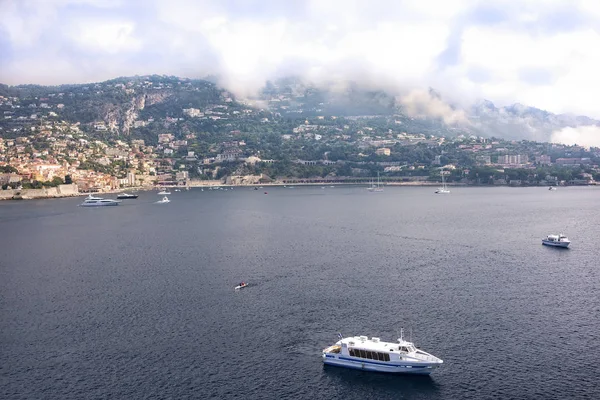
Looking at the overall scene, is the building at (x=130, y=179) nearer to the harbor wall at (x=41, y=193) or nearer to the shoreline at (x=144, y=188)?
the shoreline at (x=144, y=188)

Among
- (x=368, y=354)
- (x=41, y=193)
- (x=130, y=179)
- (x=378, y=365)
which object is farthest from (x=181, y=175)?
(x=378, y=365)

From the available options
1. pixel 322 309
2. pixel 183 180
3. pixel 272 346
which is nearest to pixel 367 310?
pixel 322 309

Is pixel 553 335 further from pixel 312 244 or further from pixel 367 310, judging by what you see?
pixel 312 244

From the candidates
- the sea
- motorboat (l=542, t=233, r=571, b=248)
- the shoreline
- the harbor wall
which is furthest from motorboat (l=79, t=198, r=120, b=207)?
motorboat (l=542, t=233, r=571, b=248)

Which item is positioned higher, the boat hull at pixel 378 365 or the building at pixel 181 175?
the building at pixel 181 175

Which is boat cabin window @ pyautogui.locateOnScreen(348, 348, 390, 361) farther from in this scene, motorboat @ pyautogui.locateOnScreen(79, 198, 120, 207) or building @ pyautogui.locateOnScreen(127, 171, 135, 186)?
building @ pyautogui.locateOnScreen(127, 171, 135, 186)

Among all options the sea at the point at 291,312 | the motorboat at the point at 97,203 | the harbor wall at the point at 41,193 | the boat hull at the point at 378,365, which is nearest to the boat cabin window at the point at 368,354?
the boat hull at the point at 378,365

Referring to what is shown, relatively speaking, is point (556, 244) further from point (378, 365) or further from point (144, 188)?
point (144, 188)

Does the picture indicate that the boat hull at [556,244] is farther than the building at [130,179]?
No
